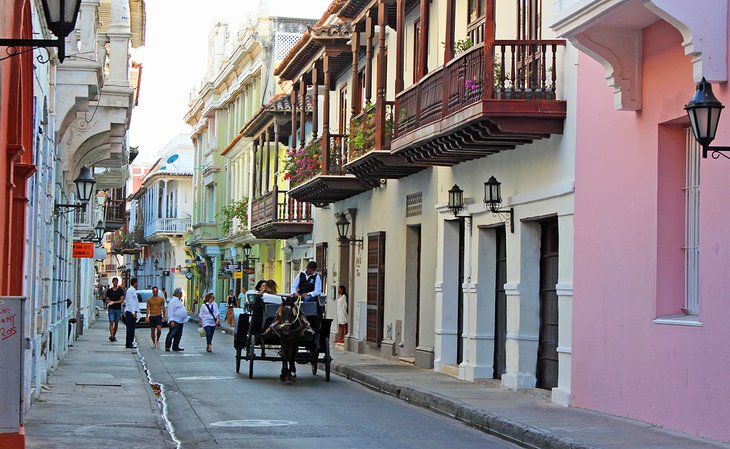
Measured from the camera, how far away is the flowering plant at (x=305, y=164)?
29.6 meters

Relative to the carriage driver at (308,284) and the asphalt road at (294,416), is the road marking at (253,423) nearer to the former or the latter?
the asphalt road at (294,416)

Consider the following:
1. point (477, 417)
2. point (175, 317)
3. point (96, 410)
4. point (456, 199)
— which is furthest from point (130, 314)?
point (477, 417)

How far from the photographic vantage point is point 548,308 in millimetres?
17203

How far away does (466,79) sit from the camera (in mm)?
17250

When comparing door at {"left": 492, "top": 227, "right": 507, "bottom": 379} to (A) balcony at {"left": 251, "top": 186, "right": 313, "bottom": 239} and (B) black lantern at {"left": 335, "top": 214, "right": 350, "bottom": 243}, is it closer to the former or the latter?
(B) black lantern at {"left": 335, "top": 214, "right": 350, "bottom": 243}

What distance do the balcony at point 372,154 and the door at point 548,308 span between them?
505 cm

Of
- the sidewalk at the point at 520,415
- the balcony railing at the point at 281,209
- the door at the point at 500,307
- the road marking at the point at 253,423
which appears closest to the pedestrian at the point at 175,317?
the balcony railing at the point at 281,209

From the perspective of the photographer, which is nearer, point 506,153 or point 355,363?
point 506,153

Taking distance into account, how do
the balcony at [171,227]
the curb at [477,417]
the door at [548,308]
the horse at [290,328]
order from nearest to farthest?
1. the curb at [477,417]
2. the door at [548,308]
3. the horse at [290,328]
4. the balcony at [171,227]

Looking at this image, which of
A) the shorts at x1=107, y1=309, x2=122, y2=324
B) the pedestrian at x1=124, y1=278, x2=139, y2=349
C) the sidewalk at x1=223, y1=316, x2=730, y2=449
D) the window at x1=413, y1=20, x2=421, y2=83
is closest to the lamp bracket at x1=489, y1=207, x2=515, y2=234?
the sidewalk at x1=223, y1=316, x2=730, y2=449

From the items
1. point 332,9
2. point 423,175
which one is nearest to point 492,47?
point 423,175

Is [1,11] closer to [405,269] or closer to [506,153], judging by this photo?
[506,153]

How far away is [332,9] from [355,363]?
851 centimetres

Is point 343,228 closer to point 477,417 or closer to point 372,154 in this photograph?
point 372,154
